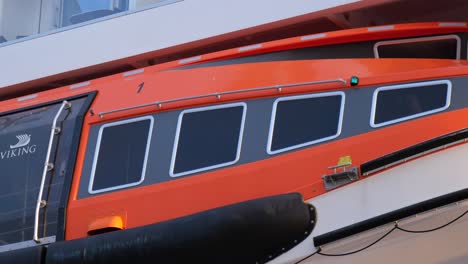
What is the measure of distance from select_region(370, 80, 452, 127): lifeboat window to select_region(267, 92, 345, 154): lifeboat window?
0.57ft

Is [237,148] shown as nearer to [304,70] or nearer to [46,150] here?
[304,70]

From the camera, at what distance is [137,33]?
5648mm

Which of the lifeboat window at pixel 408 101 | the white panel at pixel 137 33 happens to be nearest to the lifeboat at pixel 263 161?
the lifeboat window at pixel 408 101

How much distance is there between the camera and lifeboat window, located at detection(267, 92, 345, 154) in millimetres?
4375

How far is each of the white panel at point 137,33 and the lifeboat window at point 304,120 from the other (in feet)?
2.53

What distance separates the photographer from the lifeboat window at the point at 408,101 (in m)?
4.28

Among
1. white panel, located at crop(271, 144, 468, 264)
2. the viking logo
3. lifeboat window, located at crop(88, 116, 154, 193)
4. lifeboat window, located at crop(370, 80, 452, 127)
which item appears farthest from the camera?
the viking logo

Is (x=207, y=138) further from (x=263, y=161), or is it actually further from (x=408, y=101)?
(x=408, y=101)

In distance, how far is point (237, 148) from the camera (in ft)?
14.7

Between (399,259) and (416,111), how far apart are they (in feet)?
2.12

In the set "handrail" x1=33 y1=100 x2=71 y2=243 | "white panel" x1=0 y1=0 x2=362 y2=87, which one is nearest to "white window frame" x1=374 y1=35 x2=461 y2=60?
"white panel" x1=0 y1=0 x2=362 y2=87

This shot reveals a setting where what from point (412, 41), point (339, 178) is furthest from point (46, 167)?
point (412, 41)

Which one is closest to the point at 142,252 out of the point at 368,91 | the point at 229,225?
the point at 229,225

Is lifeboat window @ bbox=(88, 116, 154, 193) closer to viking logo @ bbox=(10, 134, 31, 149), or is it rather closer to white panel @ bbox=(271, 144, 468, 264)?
viking logo @ bbox=(10, 134, 31, 149)
